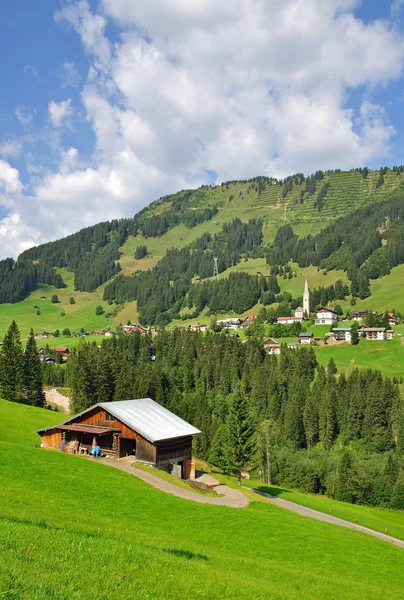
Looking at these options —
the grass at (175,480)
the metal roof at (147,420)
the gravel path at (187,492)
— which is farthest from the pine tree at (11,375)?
the grass at (175,480)

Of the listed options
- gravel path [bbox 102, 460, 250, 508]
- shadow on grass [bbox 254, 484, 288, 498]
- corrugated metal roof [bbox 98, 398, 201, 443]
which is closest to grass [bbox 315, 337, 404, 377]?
shadow on grass [bbox 254, 484, 288, 498]

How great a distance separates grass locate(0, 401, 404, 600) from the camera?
1202 cm

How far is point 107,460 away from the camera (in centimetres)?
4572

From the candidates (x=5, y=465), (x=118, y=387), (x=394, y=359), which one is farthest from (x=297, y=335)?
(x=5, y=465)

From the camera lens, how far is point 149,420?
5134cm

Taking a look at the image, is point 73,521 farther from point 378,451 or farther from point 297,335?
point 297,335

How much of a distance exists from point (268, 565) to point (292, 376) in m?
121

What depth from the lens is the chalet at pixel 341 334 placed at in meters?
177

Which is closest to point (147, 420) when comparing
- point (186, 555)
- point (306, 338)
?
point (186, 555)

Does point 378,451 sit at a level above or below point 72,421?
below

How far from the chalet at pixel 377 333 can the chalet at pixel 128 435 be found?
5220 inches

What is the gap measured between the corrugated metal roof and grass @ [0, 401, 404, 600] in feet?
28.7

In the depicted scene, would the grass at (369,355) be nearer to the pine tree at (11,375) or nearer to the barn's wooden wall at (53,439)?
the pine tree at (11,375)

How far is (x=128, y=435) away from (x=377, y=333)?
140376mm
